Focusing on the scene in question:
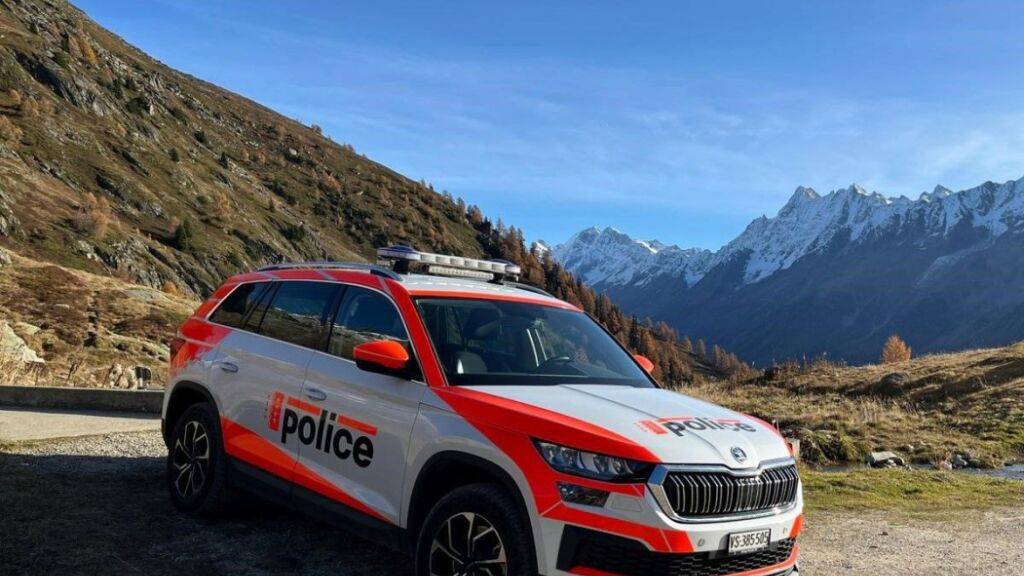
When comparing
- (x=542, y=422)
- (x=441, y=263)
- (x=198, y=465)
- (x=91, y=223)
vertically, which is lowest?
(x=198, y=465)

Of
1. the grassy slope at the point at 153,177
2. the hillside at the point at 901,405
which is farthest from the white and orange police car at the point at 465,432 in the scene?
the grassy slope at the point at 153,177

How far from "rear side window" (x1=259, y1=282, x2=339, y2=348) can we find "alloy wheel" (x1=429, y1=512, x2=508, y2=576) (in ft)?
6.08

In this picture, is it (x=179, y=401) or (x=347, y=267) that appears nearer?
(x=347, y=267)

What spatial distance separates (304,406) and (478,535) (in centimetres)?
181

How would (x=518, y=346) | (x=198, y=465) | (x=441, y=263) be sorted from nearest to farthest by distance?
1. (x=518, y=346)
2. (x=441, y=263)
3. (x=198, y=465)

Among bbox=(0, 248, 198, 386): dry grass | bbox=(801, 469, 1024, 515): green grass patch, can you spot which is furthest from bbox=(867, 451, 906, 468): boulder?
bbox=(0, 248, 198, 386): dry grass

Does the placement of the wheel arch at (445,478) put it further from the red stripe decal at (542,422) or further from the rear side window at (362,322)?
the rear side window at (362,322)

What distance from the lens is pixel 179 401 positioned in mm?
6730

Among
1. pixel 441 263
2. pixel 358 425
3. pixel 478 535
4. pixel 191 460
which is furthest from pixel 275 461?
pixel 478 535

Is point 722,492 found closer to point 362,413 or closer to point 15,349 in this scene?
point 362,413

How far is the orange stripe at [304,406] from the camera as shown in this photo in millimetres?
5170

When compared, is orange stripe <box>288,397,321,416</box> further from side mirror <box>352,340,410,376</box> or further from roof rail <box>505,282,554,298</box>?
roof rail <box>505,282,554,298</box>

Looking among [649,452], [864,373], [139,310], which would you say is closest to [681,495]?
[649,452]

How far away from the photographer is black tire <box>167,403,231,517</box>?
596 cm
